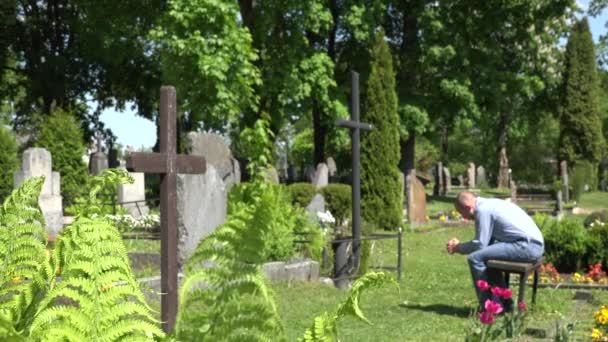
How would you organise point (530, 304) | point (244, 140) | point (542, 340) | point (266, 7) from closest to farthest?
1. point (542, 340)
2. point (530, 304)
3. point (244, 140)
4. point (266, 7)

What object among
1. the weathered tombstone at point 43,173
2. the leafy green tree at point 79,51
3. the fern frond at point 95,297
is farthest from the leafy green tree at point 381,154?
the fern frond at point 95,297

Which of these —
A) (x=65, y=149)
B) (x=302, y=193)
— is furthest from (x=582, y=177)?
(x=65, y=149)

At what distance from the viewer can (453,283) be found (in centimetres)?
1044

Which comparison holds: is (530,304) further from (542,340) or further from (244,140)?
(244,140)

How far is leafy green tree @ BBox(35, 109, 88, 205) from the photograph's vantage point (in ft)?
64.3

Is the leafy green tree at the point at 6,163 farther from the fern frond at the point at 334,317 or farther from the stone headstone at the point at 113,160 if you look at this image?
the fern frond at the point at 334,317

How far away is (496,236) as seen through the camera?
7.80 metres

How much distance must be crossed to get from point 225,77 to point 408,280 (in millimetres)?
11419

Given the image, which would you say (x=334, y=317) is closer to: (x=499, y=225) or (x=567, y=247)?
(x=499, y=225)

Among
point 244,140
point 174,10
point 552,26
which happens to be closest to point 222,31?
point 174,10

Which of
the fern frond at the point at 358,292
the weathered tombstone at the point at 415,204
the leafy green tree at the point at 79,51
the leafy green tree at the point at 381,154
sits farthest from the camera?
the leafy green tree at the point at 79,51

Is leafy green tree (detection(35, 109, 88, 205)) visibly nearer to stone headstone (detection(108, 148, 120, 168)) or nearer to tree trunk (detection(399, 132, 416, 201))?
stone headstone (detection(108, 148, 120, 168))

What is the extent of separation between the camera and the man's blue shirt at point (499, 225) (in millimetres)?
7648

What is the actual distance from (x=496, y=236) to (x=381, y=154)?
1200cm
